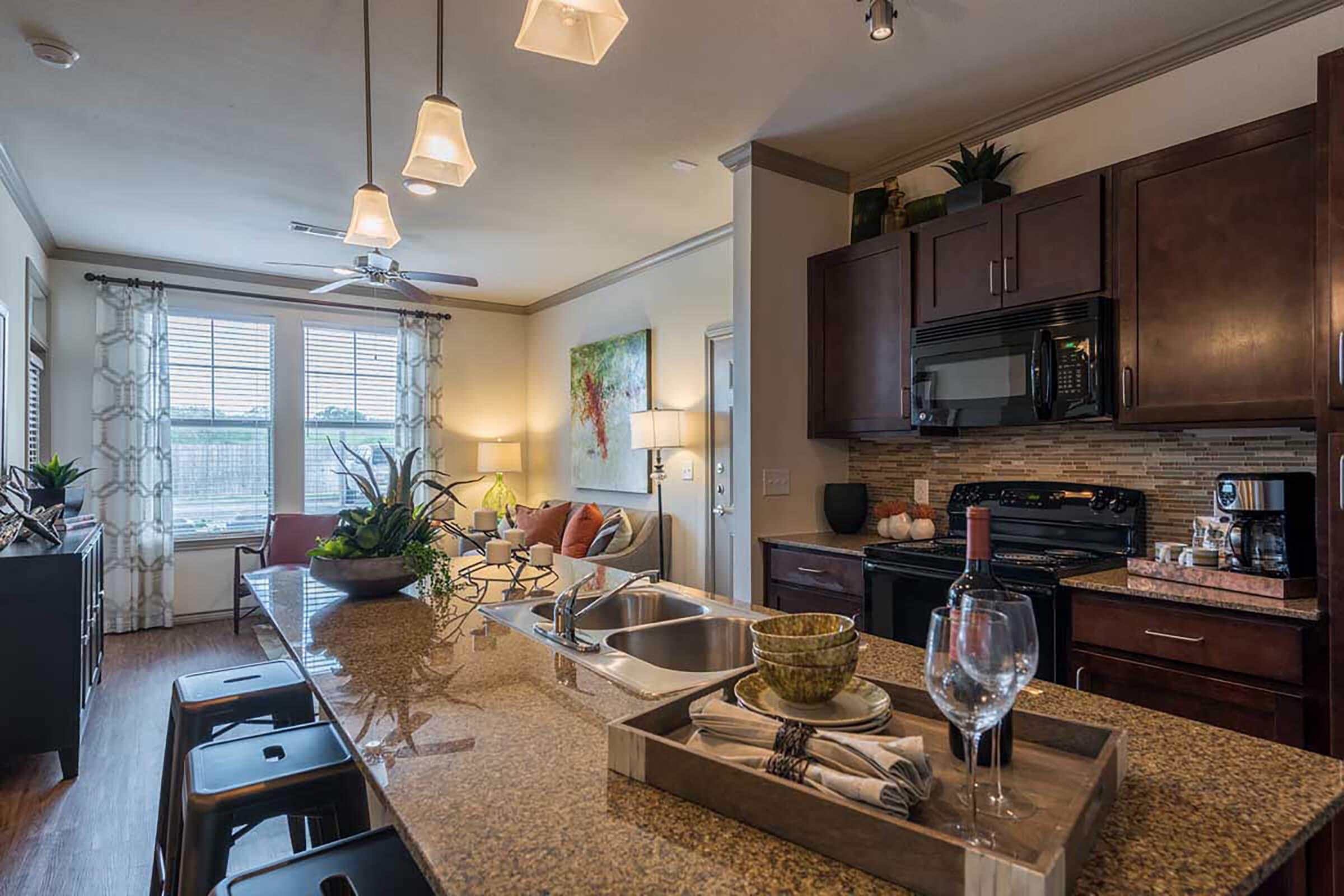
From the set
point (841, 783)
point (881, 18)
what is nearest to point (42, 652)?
point (841, 783)

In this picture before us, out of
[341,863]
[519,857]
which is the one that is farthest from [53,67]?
[519,857]

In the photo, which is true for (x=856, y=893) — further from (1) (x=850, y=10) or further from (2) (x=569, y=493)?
(2) (x=569, y=493)

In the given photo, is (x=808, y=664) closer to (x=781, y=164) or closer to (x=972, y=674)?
(x=972, y=674)

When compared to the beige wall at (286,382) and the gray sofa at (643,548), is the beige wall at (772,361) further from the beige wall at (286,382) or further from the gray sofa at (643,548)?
the beige wall at (286,382)

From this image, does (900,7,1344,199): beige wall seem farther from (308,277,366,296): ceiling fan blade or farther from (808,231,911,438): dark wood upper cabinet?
(308,277,366,296): ceiling fan blade

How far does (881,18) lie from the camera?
224cm

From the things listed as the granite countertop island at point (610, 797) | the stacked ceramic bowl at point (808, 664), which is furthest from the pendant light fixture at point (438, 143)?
the stacked ceramic bowl at point (808, 664)

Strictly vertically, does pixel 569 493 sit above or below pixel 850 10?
below

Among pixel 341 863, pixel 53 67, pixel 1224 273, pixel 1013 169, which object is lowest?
pixel 341 863

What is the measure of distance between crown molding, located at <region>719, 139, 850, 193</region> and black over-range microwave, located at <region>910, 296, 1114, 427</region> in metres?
0.97

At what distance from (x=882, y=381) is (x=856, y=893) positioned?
2738mm

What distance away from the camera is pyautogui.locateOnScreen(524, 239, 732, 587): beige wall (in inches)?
187

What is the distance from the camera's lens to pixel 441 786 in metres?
0.85

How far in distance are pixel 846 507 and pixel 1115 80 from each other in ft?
6.33
